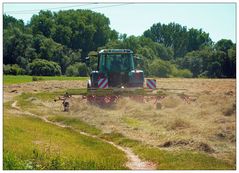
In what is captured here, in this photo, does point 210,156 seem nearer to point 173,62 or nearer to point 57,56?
point 173,62

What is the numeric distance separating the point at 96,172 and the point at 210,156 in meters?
2.90

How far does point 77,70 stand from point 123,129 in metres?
2.15

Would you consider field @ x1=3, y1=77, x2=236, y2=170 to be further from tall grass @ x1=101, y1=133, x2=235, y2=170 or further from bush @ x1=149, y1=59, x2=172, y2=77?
bush @ x1=149, y1=59, x2=172, y2=77

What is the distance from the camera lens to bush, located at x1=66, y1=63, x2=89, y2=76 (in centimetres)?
1467

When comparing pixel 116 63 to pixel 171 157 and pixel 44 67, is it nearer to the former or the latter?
pixel 44 67

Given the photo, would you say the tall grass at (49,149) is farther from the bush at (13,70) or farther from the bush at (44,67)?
the bush at (44,67)

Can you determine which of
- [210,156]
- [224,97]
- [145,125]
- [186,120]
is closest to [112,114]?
[145,125]

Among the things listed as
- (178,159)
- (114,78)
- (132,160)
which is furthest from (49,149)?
(114,78)

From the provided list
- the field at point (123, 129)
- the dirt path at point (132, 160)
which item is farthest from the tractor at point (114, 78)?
the dirt path at point (132, 160)

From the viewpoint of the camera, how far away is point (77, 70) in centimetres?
1534

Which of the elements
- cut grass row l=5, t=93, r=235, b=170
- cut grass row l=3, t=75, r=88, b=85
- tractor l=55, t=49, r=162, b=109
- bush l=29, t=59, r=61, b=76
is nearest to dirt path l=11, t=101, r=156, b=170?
cut grass row l=5, t=93, r=235, b=170

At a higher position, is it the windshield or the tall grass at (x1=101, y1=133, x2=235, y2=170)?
the windshield

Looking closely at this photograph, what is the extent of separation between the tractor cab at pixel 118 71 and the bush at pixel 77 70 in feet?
2.84

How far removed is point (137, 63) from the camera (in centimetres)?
1695
